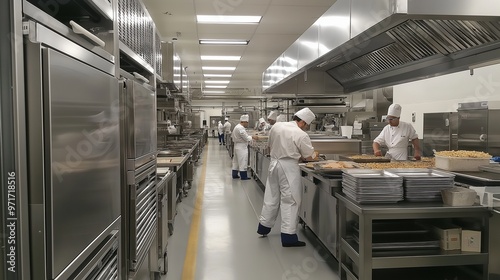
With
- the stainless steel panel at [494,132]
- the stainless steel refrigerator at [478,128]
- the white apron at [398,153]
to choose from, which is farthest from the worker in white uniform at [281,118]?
the stainless steel panel at [494,132]

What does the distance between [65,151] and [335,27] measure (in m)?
2.61

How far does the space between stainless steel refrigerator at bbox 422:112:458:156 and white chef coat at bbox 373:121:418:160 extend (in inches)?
17.9

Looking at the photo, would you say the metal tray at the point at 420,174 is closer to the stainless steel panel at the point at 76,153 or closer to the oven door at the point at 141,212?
the oven door at the point at 141,212

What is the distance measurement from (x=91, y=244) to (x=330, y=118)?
231 inches

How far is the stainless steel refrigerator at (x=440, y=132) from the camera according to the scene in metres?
4.83

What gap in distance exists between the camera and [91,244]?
118 cm

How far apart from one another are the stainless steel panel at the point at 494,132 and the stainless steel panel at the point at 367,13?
2611 millimetres

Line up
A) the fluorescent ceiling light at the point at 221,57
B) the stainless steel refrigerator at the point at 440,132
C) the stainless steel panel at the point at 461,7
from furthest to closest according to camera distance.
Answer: the fluorescent ceiling light at the point at 221,57
the stainless steel refrigerator at the point at 440,132
the stainless steel panel at the point at 461,7

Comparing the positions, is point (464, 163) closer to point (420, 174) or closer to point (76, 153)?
point (420, 174)

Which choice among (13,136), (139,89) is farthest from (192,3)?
(13,136)

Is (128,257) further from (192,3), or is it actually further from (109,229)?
(192,3)

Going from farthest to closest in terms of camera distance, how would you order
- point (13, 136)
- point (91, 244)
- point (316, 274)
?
1. point (316, 274)
2. point (91, 244)
3. point (13, 136)

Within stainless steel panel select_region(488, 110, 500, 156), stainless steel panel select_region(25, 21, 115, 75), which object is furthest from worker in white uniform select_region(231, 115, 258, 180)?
stainless steel panel select_region(25, 21, 115, 75)

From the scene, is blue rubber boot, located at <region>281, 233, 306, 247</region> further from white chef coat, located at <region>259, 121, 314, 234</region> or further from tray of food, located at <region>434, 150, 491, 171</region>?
tray of food, located at <region>434, 150, 491, 171</region>
